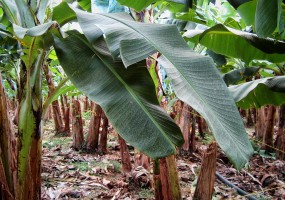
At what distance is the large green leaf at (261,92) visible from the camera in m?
1.38

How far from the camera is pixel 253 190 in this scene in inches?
92.4

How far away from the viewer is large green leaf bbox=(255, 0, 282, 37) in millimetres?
1045

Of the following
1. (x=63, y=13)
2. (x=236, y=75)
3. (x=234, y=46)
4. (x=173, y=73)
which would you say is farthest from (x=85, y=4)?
(x=173, y=73)

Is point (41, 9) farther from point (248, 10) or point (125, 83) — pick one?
point (248, 10)

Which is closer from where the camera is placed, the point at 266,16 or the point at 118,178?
the point at 266,16

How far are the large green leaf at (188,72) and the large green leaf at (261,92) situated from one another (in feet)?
2.15

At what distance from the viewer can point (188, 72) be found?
2.49ft

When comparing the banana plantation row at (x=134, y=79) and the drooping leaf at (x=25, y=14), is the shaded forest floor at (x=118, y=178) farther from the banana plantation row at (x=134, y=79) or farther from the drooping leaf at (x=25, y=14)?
the drooping leaf at (x=25, y=14)

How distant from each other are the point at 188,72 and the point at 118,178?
79.8 inches

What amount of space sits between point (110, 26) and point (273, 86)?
37.1 inches

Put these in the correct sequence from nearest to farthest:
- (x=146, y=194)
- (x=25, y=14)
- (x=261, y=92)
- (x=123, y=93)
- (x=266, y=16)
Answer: (x=123, y=93) < (x=266, y=16) < (x=25, y=14) < (x=261, y=92) < (x=146, y=194)

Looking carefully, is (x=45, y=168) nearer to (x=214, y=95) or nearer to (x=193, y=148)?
(x=193, y=148)

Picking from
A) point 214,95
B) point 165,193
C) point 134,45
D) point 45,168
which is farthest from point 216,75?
point 45,168

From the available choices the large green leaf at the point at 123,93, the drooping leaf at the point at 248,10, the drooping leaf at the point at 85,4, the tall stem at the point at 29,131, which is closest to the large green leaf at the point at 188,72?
the large green leaf at the point at 123,93
